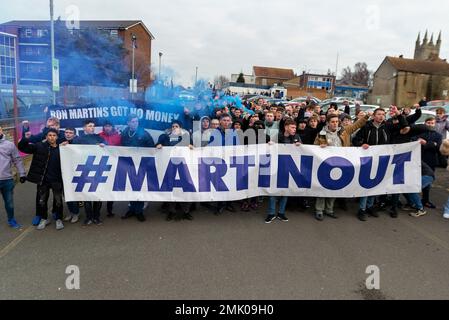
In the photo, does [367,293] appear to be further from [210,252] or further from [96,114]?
[96,114]

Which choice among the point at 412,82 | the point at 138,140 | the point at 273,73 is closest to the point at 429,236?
the point at 138,140

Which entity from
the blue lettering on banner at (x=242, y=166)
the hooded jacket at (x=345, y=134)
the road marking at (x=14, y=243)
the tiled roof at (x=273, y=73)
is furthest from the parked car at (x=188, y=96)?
the tiled roof at (x=273, y=73)

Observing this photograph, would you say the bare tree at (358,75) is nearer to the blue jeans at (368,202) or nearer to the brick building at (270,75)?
the brick building at (270,75)

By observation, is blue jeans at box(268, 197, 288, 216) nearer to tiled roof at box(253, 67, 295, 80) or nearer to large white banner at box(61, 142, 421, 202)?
large white banner at box(61, 142, 421, 202)

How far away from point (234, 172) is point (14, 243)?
3.21 m

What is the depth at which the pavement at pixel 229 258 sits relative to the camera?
3424mm

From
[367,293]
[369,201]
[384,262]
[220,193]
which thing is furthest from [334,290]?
[369,201]

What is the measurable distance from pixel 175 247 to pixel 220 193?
1388mm

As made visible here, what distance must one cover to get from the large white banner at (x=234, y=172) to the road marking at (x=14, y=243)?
0.67m

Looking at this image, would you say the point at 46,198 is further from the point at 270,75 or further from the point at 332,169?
the point at 270,75

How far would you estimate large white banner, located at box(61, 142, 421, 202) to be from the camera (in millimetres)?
5262

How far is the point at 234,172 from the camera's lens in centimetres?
557
